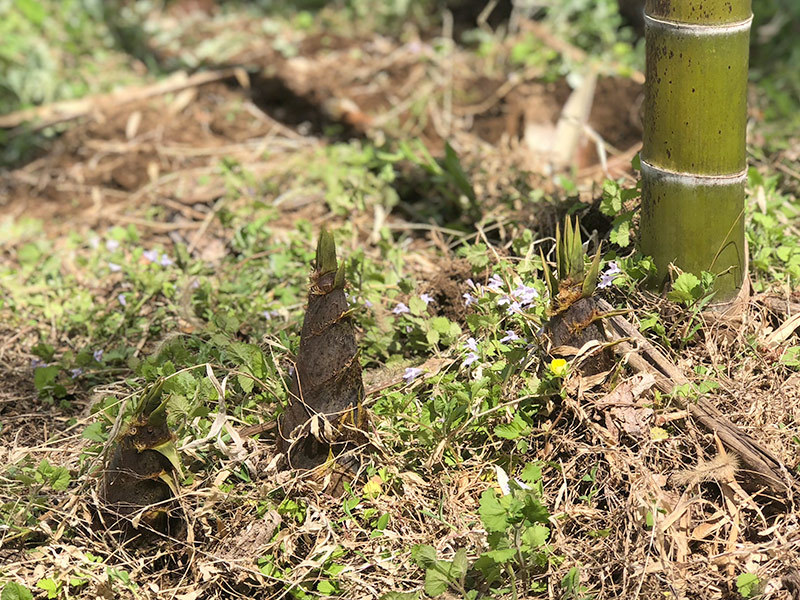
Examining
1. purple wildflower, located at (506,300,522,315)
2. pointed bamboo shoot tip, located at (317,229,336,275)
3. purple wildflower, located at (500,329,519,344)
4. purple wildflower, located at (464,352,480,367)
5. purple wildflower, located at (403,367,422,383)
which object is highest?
pointed bamboo shoot tip, located at (317,229,336,275)

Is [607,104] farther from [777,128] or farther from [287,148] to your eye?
[287,148]

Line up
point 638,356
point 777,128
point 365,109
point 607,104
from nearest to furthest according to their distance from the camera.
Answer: point 638,356 < point 777,128 < point 607,104 < point 365,109

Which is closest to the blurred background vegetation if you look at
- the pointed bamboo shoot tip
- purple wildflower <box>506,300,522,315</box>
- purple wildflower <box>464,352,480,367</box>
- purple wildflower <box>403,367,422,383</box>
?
purple wildflower <box>506,300,522,315</box>

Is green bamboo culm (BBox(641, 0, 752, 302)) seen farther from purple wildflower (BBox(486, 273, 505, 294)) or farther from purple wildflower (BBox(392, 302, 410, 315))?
purple wildflower (BBox(392, 302, 410, 315))

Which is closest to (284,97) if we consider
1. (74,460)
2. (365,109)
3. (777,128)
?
(365,109)

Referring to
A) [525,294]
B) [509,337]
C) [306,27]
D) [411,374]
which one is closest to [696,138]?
[525,294]
